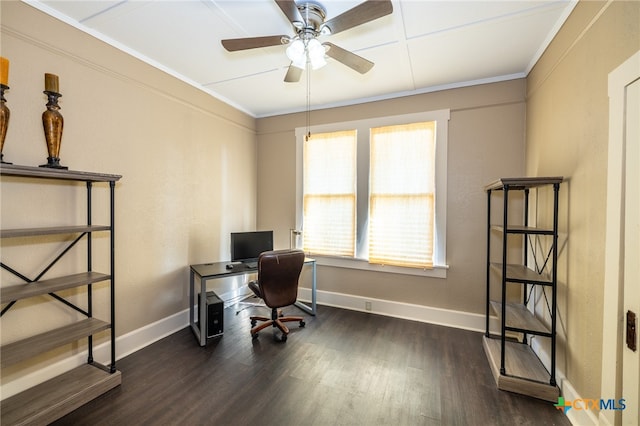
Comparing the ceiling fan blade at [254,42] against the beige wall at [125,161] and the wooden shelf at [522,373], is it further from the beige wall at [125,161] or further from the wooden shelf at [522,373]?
the wooden shelf at [522,373]

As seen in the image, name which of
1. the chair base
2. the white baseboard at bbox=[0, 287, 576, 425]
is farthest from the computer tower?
the white baseboard at bbox=[0, 287, 576, 425]

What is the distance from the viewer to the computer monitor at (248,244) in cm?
348

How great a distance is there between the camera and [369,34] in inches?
88.1

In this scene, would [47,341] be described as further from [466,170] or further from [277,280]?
[466,170]

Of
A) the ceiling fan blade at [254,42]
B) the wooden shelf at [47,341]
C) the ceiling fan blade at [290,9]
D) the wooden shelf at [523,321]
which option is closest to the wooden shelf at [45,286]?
the wooden shelf at [47,341]

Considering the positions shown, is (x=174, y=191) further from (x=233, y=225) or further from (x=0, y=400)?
(x=0, y=400)

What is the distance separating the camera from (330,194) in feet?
12.5

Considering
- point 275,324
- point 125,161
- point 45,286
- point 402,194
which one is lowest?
point 275,324

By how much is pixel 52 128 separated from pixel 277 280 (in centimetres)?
220

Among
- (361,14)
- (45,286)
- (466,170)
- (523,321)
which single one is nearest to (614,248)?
(523,321)

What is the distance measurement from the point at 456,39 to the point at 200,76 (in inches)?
105

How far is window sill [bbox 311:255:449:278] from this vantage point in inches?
127

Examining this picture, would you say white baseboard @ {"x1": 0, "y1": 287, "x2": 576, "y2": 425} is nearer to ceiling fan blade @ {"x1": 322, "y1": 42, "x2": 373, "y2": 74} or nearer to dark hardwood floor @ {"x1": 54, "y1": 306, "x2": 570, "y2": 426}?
dark hardwood floor @ {"x1": 54, "y1": 306, "x2": 570, "y2": 426}

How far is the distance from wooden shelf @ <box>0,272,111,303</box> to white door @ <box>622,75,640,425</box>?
131 inches
